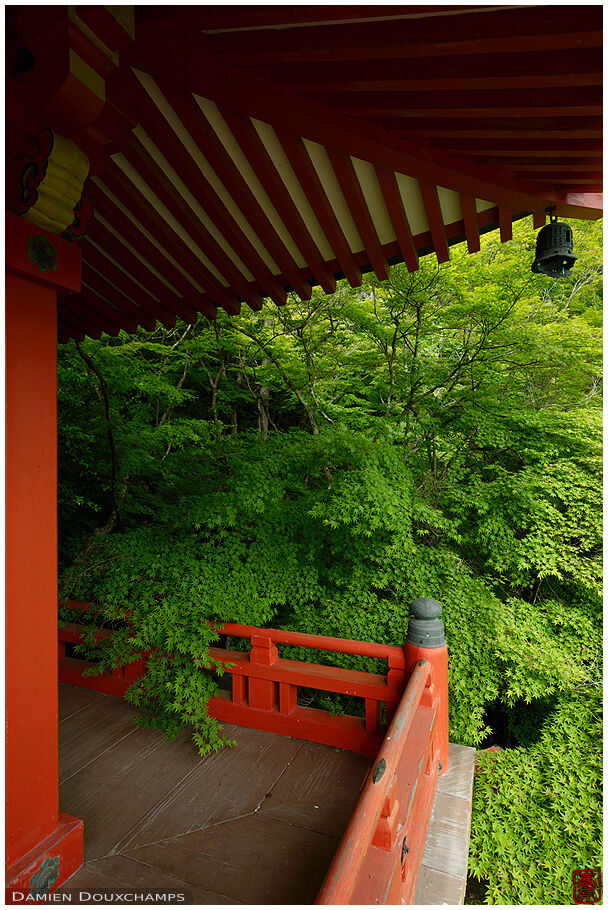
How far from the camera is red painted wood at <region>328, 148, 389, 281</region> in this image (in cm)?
171

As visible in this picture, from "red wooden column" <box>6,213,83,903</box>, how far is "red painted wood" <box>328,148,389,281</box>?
3.57 feet

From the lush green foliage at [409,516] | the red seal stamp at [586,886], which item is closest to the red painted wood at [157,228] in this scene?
the lush green foliage at [409,516]

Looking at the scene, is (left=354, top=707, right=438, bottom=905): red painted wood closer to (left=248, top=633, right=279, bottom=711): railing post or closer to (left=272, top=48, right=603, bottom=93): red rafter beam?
(left=248, top=633, right=279, bottom=711): railing post

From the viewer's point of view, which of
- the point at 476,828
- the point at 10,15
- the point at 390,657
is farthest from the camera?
the point at 476,828

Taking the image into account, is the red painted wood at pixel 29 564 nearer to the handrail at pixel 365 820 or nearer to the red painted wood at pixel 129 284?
the red painted wood at pixel 129 284

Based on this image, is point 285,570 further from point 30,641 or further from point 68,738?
point 30,641

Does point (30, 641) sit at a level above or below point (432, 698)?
above

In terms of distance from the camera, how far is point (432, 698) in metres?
2.60

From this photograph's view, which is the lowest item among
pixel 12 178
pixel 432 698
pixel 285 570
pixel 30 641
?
pixel 432 698

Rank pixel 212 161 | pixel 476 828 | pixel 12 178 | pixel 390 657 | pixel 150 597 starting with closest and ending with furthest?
pixel 12 178
pixel 212 161
pixel 390 657
pixel 150 597
pixel 476 828

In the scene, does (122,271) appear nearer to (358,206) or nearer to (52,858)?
(358,206)

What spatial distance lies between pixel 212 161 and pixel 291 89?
0.43 metres

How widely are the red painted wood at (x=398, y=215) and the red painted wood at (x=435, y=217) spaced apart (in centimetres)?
9

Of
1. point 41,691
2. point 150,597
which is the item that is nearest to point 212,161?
point 41,691
